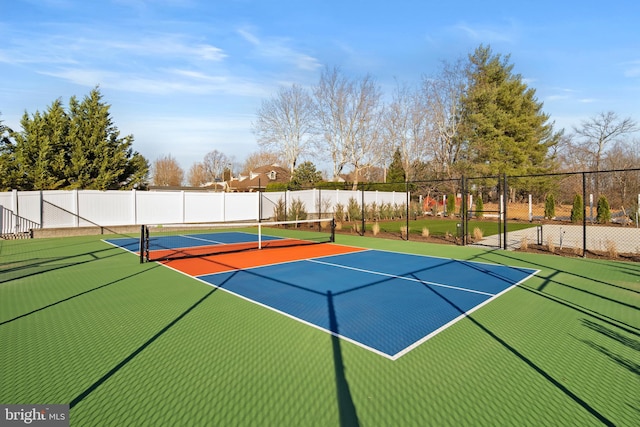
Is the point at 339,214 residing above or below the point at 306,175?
below

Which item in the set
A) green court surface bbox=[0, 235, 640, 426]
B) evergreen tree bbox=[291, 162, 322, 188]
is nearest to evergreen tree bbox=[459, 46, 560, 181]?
evergreen tree bbox=[291, 162, 322, 188]

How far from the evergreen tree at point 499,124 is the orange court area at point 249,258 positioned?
2351cm

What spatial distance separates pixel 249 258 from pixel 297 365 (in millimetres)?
6834

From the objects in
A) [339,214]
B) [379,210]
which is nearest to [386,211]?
[379,210]

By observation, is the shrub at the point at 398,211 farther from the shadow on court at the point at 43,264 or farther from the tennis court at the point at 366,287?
the shadow on court at the point at 43,264

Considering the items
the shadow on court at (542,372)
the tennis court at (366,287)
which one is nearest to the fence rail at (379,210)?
the tennis court at (366,287)

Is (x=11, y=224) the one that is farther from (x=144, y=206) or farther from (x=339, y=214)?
(x=339, y=214)

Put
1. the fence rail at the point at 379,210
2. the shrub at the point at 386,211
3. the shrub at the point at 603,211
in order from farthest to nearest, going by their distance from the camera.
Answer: the shrub at the point at 386,211, the shrub at the point at 603,211, the fence rail at the point at 379,210

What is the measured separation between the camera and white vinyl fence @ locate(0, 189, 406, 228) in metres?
16.4

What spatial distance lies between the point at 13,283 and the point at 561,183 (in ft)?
121

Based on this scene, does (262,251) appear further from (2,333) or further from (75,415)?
(75,415)

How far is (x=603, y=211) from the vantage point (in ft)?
68.7

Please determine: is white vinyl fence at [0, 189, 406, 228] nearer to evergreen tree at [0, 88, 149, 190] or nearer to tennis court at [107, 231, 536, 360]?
evergreen tree at [0, 88, 149, 190]

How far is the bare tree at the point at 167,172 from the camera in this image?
68.4 metres
